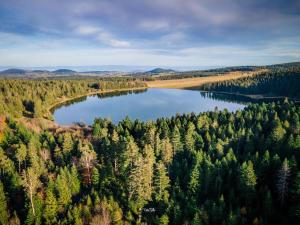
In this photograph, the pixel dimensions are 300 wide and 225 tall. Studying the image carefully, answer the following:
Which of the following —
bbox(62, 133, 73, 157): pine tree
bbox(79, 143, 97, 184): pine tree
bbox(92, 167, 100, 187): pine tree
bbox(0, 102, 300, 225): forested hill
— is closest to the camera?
bbox(0, 102, 300, 225): forested hill

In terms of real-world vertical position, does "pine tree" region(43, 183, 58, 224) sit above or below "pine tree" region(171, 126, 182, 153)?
below

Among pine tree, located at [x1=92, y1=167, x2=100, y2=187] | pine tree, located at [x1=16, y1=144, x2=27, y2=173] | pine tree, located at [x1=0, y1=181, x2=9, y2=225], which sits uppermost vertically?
pine tree, located at [x1=16, y1=144, x2=27, y2=173]

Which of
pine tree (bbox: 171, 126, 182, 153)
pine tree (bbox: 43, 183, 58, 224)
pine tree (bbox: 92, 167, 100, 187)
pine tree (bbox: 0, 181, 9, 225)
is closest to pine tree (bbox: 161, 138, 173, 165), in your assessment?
pine tree (bbox: 171, 126, 182, 153)

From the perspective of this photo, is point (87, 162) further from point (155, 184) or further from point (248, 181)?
point (248, 181)

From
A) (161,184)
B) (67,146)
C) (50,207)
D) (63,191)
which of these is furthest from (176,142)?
(50,207)

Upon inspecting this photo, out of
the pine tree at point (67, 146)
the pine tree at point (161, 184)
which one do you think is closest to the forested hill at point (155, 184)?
the pine tree at point (67, 146)

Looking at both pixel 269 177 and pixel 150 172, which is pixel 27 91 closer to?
pixel 150 172

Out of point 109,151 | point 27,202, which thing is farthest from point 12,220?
point 109,151

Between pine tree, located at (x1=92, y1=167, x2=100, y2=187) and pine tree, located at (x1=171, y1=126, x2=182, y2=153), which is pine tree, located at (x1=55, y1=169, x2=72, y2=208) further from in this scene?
pine tree, located at (x1=171, y1=126, x2=182, y2=153)

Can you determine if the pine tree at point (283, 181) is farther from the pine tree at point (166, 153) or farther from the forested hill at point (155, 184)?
the pine tree at point (166, 153)
